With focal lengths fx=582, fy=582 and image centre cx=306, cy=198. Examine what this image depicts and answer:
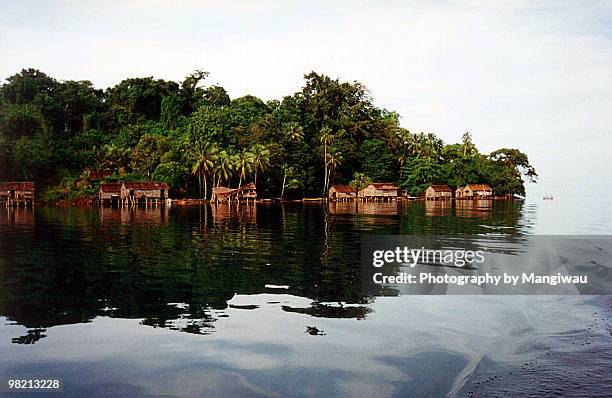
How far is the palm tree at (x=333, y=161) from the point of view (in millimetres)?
92375

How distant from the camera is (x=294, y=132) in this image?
91250 millimetres

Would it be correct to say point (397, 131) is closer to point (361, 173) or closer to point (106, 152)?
point (361, 173)

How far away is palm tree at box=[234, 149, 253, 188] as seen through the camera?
78.4 m

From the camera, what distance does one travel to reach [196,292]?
1716 cm

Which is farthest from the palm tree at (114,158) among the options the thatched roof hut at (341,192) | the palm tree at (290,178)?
the thatched roof hut at (341,192)

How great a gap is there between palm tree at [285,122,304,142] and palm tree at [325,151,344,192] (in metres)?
5.56

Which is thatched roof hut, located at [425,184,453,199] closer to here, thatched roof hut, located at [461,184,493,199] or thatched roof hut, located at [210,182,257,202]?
thatched roof hut, located at [461,184,493,199]

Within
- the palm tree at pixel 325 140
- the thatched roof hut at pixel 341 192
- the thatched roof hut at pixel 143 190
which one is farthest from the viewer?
the palm tree at pixel 325 140

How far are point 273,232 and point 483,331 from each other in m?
23.4

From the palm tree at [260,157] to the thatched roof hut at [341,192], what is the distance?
13.4 meters

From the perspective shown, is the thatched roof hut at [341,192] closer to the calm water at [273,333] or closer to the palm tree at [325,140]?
the palm tree at [325,140]

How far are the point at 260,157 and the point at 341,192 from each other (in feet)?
52.1

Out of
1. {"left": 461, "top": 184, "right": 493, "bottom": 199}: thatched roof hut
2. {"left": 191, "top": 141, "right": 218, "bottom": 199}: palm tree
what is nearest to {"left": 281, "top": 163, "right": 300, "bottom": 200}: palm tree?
{"left": 191, "top": 141, "right": 218, "bottom": 199}: palm tree

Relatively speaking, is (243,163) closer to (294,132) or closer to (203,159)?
(203,159)
